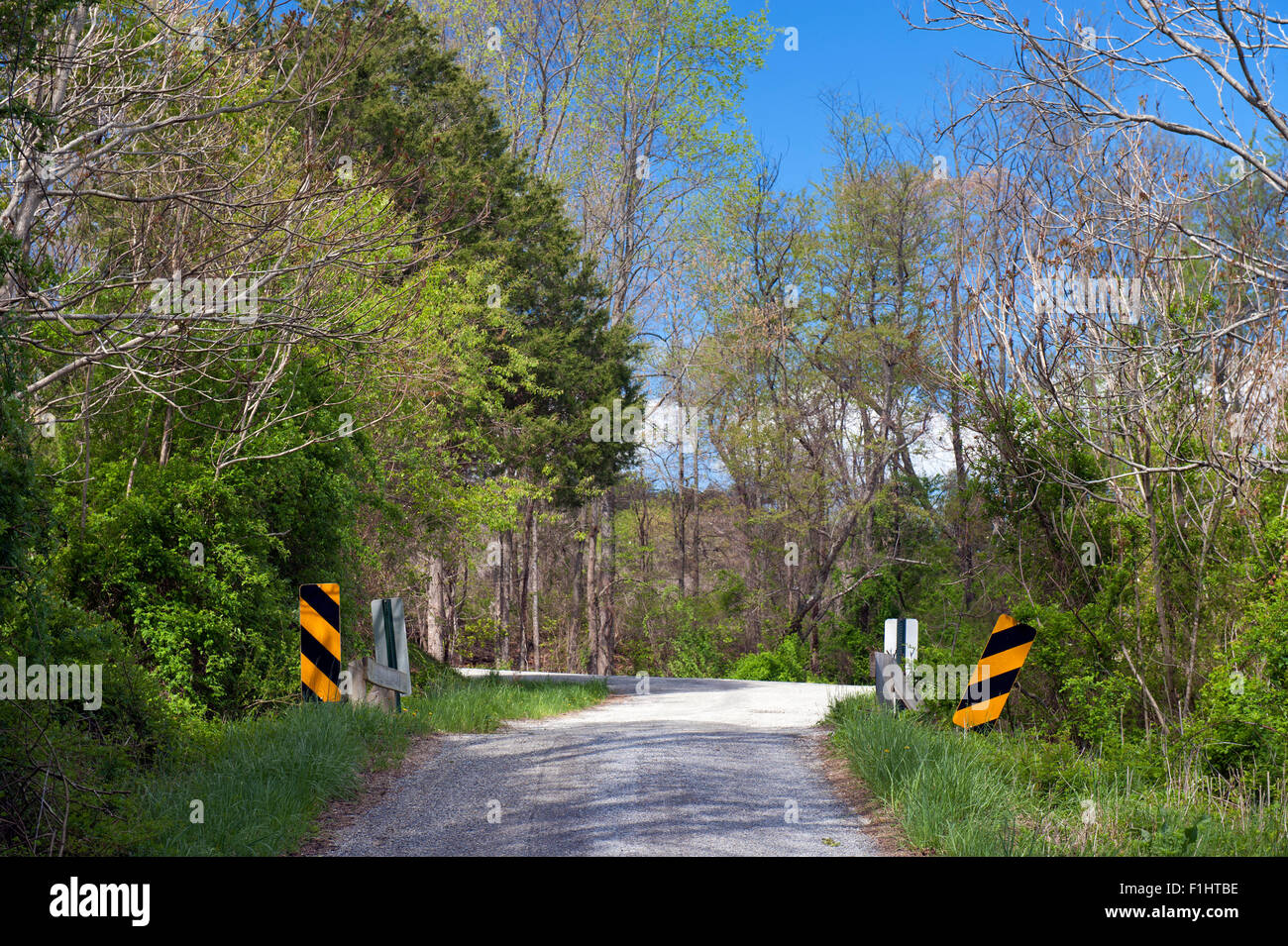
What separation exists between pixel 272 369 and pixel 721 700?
945 cm

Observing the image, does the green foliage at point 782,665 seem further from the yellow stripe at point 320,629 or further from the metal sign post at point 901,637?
the yellow stripe at point 320,629

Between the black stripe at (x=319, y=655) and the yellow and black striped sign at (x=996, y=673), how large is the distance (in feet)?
19.3

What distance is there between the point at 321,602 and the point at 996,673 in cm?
624

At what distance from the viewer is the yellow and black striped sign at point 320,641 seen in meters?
9.51

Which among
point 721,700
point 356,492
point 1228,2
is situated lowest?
point 721,700

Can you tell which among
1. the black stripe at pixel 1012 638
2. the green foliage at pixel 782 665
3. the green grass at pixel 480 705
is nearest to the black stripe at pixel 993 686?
the black stripe at pixel 1012 638

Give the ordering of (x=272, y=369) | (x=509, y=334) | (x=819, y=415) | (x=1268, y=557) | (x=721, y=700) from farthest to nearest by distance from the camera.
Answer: (x=819, y=415)
(x=509, y=334)
(x=721, y=700)
(x=272, y=369)
(x=1268, y=557)

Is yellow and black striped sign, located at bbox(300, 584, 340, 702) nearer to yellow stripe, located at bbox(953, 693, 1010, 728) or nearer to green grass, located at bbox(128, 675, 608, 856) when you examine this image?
green grass, located at bbox(128, 675, 608, 856)

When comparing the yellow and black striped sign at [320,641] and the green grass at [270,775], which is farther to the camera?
the yellow and black striped sign at [320,641]

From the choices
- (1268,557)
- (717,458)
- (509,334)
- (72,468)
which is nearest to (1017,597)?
(1268,557)

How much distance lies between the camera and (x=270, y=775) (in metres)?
6.96

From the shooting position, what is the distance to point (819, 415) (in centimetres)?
3011
